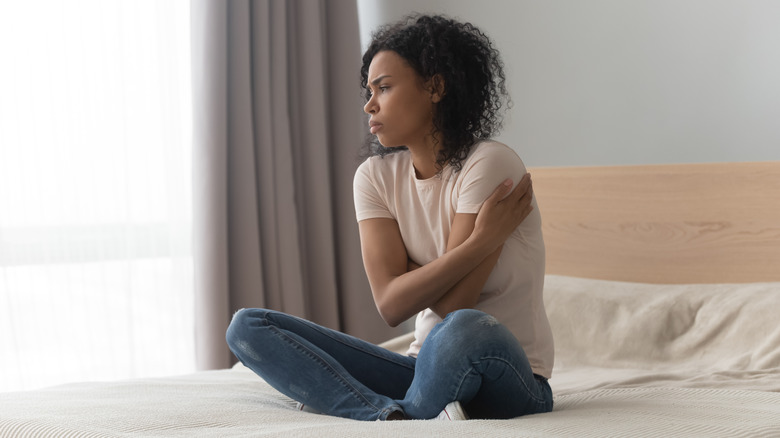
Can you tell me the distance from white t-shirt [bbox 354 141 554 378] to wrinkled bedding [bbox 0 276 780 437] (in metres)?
0.16

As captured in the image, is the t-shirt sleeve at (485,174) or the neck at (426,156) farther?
the neck at (426,156)

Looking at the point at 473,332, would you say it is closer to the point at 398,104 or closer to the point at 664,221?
the point at 398,104

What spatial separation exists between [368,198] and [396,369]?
349 millimetres

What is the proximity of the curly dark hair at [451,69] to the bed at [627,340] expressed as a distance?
0.52m

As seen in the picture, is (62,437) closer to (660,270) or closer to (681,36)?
(660,270)

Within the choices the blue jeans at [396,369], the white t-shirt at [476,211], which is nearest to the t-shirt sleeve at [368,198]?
the white t-shirt at [476,211]

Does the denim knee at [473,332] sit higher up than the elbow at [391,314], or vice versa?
the denim knee at [473,332]

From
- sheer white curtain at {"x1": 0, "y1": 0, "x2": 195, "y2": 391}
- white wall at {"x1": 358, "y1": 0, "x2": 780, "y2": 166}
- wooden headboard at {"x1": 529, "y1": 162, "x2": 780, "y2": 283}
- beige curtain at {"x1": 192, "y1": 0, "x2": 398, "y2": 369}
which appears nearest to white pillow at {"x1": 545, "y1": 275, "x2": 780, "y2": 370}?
wooden headboard at {"x1": 529, "y1": 162, "x2": 780, "y2": 283}

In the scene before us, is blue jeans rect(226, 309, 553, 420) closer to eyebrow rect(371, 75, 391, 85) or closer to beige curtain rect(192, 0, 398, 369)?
eyebrow rect(371, 75, 391, 85)

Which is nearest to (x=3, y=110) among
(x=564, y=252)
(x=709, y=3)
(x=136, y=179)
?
(x=136, y=179)

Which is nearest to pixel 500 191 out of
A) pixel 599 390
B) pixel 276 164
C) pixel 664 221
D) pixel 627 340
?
pixel 599 390

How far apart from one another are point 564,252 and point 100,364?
1.51 m

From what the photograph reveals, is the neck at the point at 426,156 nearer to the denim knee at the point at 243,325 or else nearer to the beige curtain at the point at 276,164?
the denim knee at the point at 243,325

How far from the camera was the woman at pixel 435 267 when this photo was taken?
3.94 ft
